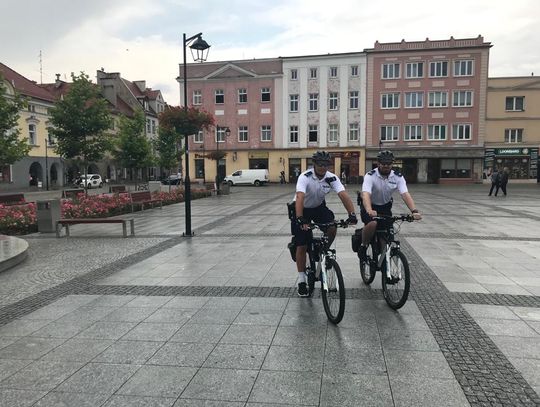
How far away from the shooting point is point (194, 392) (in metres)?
3.44

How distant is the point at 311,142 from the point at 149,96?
116 ft

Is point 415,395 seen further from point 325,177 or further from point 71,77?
point 71,77

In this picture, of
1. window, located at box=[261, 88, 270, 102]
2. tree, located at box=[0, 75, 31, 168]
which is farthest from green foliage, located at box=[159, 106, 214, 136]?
window, located at box=[261, 88, 270, 102]

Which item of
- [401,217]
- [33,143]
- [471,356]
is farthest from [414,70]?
[471,356]

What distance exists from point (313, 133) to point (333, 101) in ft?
13.5

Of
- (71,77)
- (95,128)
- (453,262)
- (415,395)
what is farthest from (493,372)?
(71,77)

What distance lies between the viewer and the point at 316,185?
5258mm

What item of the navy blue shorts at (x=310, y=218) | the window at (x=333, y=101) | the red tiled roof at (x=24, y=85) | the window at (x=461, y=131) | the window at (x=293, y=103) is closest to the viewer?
the navy blue shorts at (x=310, y=218)

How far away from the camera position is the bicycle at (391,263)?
5.14 m

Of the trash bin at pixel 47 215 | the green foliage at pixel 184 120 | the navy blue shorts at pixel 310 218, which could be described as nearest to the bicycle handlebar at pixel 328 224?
the navy blue shorts at pixel 310 218

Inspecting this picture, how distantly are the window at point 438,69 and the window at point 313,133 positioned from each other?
13239 mm

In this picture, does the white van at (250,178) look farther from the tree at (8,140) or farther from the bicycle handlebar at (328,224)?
the bicycle handlebar at (328,224)

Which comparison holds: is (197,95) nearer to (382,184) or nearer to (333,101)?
(333,101)

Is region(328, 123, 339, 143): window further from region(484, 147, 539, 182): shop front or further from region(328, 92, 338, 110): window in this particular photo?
region(484, 147, 539, 182): shop front
